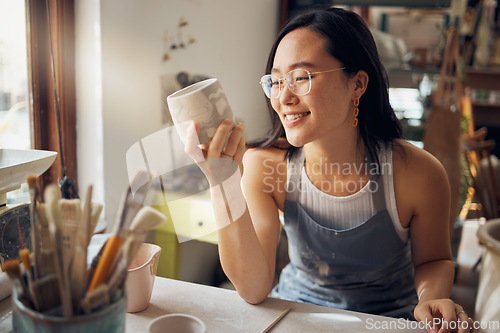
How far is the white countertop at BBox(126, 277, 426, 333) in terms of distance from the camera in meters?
0.95

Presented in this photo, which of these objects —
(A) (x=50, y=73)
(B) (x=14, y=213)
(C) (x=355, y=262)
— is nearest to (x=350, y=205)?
(C) (x=355, y=262)

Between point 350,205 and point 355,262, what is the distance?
17cm

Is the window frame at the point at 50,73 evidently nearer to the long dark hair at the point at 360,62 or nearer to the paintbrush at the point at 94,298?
the long dark hair at the point at 360,62

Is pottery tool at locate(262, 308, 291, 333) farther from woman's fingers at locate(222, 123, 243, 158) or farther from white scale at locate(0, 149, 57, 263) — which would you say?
white scale at locate(0, 149, 57, 263)

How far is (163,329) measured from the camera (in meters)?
0.76

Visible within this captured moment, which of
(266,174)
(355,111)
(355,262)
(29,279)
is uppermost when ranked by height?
(355,111)

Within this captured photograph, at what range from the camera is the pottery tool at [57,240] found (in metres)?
0.56

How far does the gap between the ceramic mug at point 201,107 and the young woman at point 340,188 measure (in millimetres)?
304

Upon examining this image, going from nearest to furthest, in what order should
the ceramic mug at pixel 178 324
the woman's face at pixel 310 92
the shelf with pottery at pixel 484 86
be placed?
the ceramic mug at pixel 178 324, the woman's face at pixel 310 92, the shelf with pottery at pixel 484 86

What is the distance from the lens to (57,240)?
0.57 metres

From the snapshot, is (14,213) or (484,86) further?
(484,86)

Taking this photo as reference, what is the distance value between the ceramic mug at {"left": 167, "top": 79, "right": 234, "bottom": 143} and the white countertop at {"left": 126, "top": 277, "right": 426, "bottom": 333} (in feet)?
1.21

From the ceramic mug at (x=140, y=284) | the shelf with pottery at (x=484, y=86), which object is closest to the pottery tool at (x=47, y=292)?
the ceramic mug at (x=140, y=284)

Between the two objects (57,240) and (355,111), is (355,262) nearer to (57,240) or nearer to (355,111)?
(355,111)
